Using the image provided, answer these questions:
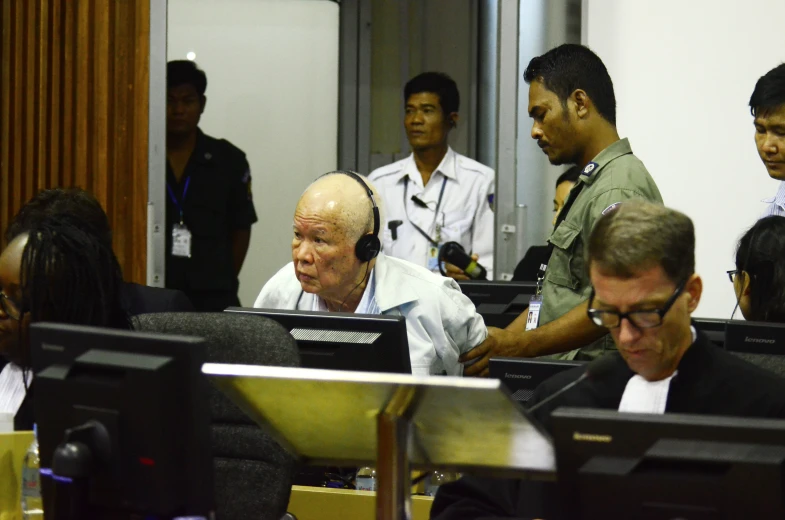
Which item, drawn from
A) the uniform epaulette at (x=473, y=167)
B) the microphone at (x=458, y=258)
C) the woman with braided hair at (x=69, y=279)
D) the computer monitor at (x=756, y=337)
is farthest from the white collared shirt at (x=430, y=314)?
the uniform epaulette at (x=473, y=167)

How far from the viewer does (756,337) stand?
2.48m

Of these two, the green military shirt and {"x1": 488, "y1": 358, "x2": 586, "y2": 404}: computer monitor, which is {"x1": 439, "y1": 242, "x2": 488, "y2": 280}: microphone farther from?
{"x1": 488, "y1": 358, "x2": 586, "y2": 404}: computer monitor

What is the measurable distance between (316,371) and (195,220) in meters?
3.68

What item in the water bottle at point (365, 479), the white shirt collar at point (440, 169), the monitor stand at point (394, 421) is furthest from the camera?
the white shirt collar at point (440, 169)

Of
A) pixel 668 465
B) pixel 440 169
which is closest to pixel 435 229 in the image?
pixel 440 169

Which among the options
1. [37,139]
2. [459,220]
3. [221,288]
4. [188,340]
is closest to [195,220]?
[221,288]

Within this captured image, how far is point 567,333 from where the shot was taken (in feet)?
10.2

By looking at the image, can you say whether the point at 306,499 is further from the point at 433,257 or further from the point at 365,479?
the point at 433,257

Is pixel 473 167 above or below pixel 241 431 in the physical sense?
above

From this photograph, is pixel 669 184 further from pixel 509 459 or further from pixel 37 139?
pixel 509 459

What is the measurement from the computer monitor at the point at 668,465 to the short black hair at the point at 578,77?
1976 mm

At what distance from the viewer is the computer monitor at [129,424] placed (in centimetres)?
161

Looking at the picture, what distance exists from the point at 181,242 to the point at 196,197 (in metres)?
0.25

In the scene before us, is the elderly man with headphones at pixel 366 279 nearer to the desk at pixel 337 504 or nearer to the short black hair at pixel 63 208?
the desk at pixel 337 504
